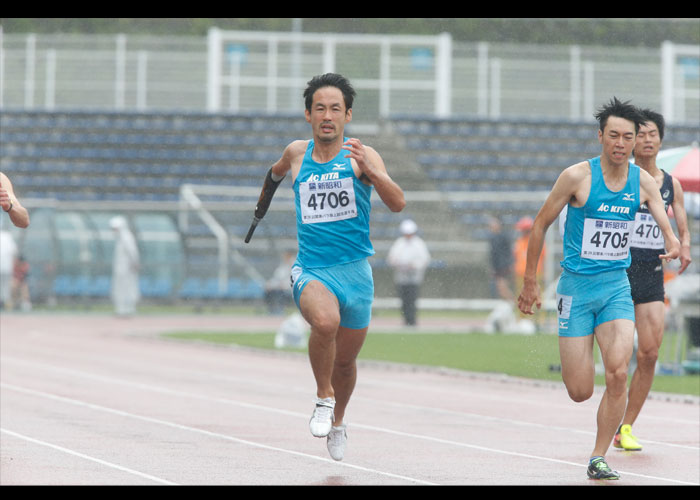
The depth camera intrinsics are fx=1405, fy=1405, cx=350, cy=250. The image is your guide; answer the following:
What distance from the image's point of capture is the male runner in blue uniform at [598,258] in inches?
316

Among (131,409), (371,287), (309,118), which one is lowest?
(131,409)

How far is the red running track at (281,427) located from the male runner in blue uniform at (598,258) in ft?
2.06

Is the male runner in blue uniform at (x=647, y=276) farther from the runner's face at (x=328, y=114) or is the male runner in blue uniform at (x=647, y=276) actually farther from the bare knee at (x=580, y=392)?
the runner's face at (x=328, y=114)

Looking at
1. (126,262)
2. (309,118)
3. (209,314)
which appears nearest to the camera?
(309,118)

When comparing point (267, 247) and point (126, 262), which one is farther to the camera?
point (267, 247)

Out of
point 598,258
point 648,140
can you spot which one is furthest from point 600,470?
point 648,140

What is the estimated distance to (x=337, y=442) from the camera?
8.15 metres

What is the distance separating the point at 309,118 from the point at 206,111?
1152 inches

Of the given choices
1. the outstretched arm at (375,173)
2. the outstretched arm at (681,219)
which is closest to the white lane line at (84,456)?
the outstretched arm at (375,173)

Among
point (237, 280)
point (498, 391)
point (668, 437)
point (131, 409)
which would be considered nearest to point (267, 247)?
point (237, 280)

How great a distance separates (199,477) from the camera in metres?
7.53

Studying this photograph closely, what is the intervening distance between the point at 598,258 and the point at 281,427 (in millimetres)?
3430
